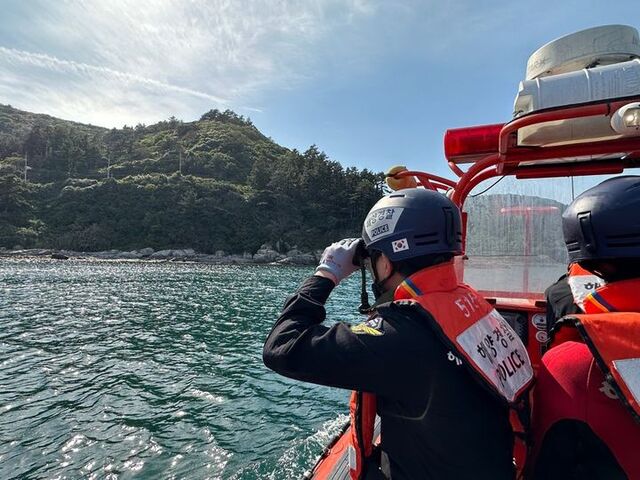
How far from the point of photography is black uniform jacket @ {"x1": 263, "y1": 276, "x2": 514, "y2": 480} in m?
1.68

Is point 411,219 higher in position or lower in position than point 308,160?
lower

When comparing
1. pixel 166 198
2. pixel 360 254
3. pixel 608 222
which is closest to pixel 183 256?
pixel 166 198

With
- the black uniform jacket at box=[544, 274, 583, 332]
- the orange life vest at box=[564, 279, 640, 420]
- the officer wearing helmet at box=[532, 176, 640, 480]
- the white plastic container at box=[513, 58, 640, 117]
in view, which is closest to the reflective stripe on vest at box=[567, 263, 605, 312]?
the black uniform jacket at box=[544, 274, 583, 332]

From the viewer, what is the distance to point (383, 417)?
1859 millimetres

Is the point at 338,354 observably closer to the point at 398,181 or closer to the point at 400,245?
the point at 400,245

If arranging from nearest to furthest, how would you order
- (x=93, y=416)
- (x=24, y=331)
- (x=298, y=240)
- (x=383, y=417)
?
(x=383, y=417)
(x=93, y=416)
(x=24, y=331)
(x=298, y=240)

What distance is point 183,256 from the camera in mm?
70375

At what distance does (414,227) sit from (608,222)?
0.78 metres

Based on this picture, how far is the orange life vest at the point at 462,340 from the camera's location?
171 cm

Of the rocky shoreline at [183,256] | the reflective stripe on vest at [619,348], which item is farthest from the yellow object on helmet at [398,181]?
the rocky shoreline at [183,256]

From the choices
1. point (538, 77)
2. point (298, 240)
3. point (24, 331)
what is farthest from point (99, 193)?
point (538, 77)

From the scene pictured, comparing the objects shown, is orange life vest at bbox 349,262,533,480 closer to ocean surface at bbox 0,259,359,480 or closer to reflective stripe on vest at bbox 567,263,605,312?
reflective stripe on vest at bbox 567,263,605,312

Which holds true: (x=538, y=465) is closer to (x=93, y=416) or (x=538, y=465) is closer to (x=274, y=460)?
(x=274, y=460)

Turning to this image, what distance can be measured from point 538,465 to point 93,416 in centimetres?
819
